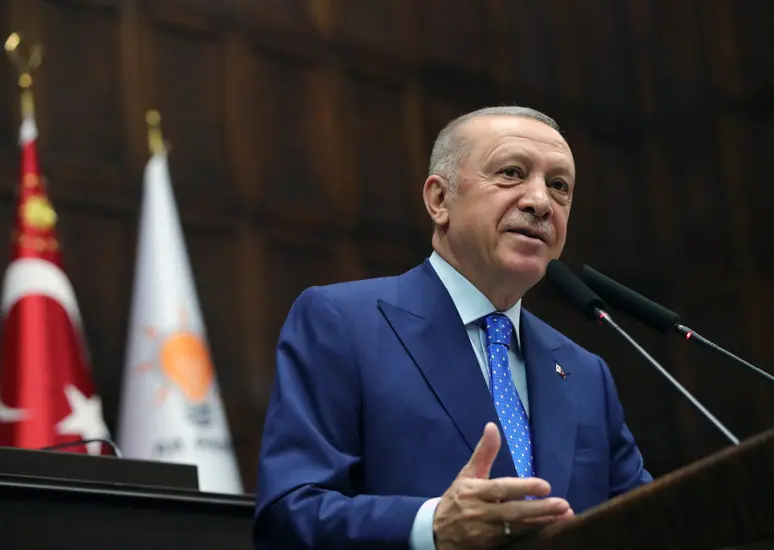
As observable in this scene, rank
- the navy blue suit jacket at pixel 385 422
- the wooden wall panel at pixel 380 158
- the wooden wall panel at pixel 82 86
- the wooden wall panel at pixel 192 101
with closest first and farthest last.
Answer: the navy blue suit jacket at pixel 385 422, the wooden wall panel at pixel 82 86, the wooden wall panel at pixel 192 101, the wooden wall panel at pixel 380 158

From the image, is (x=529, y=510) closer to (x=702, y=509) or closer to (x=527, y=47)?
(x=702, y=509)

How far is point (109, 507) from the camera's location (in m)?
2.40

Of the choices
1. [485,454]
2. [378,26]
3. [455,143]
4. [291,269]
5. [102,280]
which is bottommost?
[485,454]

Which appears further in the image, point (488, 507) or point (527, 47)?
point (527, 47)

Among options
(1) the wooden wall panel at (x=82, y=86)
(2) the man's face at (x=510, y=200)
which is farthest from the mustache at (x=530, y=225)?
(1) the wooden wall panel at (x=82, y=86)

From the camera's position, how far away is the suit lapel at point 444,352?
1886 mm

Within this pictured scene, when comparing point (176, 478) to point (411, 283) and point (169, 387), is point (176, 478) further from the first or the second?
point (169, 387)

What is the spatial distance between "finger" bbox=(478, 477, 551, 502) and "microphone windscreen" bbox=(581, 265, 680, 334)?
0.63m

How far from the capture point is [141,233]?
203 inches

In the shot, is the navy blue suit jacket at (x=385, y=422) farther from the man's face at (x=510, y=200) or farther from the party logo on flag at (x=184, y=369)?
the party logo on flag at (x=184, y=369)

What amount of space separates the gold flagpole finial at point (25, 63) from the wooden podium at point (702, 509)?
4.36 meters

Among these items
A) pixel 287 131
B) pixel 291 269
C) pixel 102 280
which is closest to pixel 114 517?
pixel 102 280

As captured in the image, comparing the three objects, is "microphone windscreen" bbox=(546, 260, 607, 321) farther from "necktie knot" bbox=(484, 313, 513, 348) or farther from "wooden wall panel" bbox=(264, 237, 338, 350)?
"wooden wall panel" bbox=(264, 237, 338, 350)

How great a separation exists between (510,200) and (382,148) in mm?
4790
